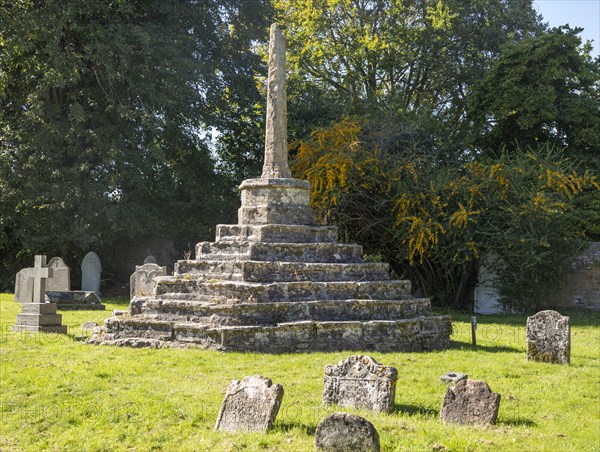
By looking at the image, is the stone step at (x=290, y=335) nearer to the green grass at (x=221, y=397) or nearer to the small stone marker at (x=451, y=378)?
the green grass at (x=221, y=397)

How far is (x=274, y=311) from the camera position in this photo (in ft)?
35.7

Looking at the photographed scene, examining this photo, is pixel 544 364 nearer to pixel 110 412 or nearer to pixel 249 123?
pixel 110 412

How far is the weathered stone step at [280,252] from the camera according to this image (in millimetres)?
11672

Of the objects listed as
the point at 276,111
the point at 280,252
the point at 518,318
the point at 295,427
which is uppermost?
the point at 276,111

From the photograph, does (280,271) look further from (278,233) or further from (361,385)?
(361,385)

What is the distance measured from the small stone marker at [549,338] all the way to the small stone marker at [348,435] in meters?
5.44

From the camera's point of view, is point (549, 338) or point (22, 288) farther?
point (22, 288)

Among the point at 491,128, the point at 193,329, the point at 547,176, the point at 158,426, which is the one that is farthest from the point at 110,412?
the point at 491,128

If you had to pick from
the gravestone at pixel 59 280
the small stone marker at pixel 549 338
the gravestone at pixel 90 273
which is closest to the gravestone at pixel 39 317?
the gravestone at pixel 59 280

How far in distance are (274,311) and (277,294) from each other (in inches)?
12.2

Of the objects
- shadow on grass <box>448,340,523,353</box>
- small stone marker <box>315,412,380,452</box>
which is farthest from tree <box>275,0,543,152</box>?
small stone marker <box>315,412,380,452</box>

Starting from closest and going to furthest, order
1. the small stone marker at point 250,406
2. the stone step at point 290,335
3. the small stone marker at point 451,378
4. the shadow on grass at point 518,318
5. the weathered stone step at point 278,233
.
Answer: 1. the small stone marker at point 250,406
2. the small stone marker at point 451,378
3. the stone step at point 290,335
4. the weathered stone step at point 278,233
5. the shadow on grass at point 518,318

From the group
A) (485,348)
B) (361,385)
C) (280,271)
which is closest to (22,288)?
(280,271)

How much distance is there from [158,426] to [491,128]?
21.5 m
